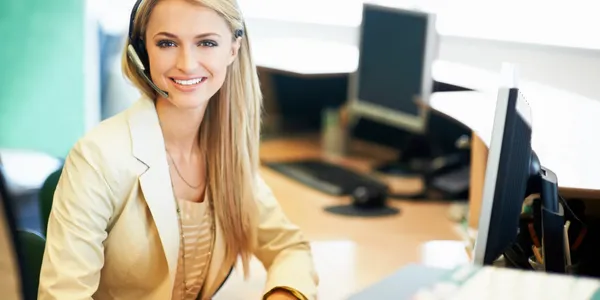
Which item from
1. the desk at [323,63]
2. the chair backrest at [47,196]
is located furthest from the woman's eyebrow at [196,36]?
the desk at [323,63]


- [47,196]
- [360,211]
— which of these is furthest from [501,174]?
[360,211]

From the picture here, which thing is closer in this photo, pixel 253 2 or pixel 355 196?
pixel 355 196

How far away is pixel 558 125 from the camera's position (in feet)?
7.37

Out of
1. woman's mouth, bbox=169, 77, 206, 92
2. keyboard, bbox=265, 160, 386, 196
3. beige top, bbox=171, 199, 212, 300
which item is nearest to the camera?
woman's mouth, bbox=169, 77, 206, 92

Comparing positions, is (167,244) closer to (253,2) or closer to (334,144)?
(334,144)

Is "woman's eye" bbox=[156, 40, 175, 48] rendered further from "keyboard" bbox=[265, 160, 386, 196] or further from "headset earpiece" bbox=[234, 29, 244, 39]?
"keyboard" bbox=[265, 160, 386, 196]

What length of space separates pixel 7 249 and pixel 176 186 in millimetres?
736

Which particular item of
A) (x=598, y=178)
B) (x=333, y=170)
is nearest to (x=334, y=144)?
(x=333, y=170)

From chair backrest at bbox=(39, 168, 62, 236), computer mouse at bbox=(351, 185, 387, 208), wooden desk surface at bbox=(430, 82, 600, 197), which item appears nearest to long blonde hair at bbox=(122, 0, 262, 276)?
chair backrest at bbox=(39, 168, 62, 236)

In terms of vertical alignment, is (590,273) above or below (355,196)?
above

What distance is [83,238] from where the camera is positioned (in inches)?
60.9

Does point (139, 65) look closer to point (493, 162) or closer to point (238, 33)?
point (238, 33)

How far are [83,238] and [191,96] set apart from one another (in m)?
0.33

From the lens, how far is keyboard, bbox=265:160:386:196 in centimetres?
326
